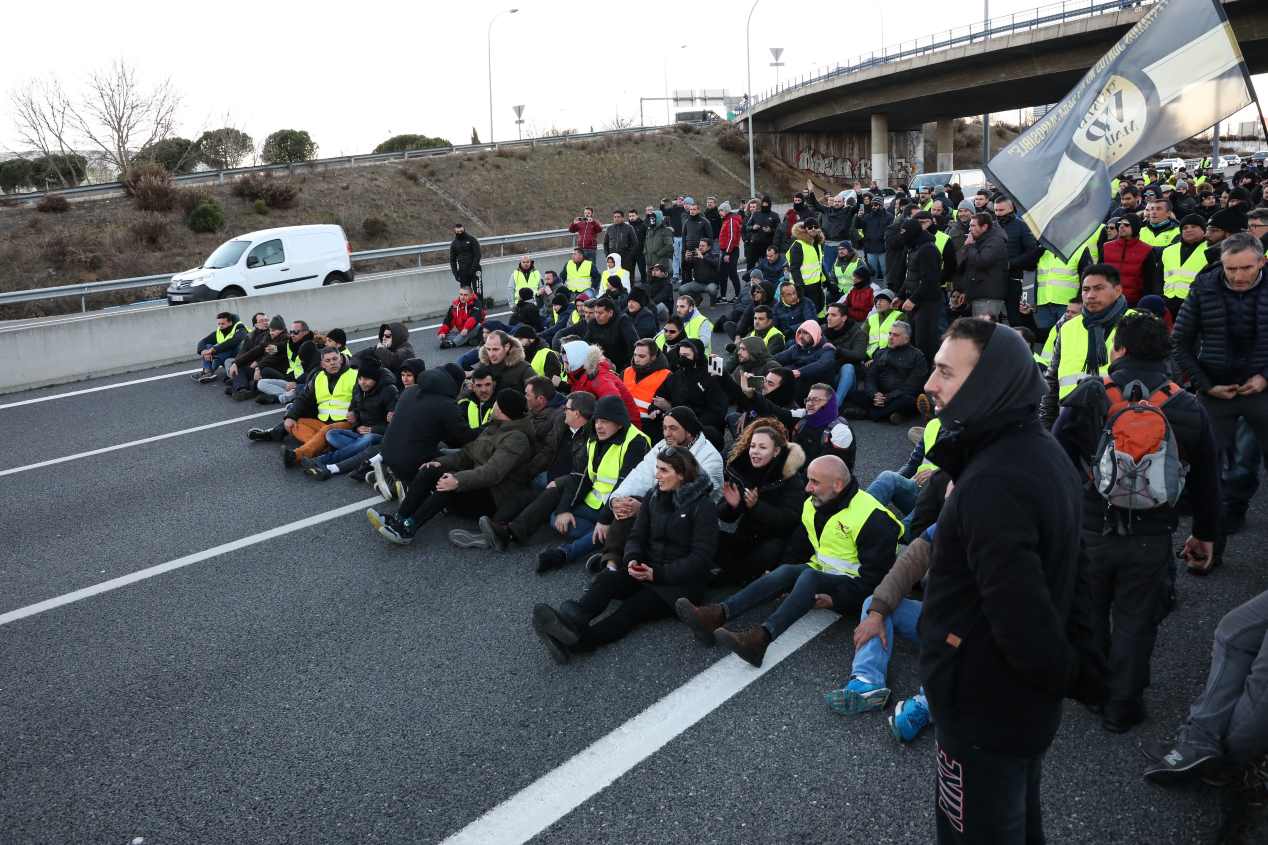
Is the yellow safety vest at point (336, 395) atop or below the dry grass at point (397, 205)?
below

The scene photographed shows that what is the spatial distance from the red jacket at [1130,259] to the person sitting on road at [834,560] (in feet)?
19.4

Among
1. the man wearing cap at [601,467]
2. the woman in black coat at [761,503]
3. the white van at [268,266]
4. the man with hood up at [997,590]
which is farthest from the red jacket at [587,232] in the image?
the man with hood up at [997,590]

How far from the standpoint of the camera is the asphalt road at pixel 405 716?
13.3ft

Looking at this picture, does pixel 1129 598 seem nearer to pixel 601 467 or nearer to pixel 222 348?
pixel 601 467

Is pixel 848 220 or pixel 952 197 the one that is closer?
pixel 848 220

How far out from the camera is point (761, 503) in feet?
21.1

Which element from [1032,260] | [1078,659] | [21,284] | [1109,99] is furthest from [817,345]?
[21,284]

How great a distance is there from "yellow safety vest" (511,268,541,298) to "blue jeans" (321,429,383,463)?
6.93m

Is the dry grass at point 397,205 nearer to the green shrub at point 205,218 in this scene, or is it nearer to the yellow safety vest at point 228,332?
the green shrub at point 205,218

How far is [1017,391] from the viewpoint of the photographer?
8.27 feet

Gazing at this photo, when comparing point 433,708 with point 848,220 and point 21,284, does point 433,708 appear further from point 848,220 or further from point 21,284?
point 21,284

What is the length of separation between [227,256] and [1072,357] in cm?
1966

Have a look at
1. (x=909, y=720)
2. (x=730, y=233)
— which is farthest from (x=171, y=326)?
(x=909, y=720)

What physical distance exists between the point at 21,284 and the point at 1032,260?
3138 cm
